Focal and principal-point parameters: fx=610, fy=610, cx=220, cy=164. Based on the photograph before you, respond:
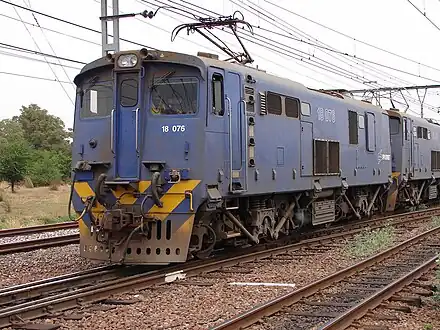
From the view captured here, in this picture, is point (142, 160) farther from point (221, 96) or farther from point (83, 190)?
point (221, 96)

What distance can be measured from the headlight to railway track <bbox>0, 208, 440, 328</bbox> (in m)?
3.37

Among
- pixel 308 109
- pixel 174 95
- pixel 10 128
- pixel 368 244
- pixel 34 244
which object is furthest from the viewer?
pixel 10 128

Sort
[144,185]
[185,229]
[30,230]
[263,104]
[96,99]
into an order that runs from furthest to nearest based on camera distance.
Answer: [30,230]
[263,104]
[96,99]
[144,185]
[185,229]

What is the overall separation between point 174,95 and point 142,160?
3.92 feet

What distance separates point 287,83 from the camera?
12.9 metres

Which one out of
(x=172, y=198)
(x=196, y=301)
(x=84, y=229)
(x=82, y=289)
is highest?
(x=172, y=198)

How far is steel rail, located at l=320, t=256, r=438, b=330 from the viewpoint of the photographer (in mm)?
6656

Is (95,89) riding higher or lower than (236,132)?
higher

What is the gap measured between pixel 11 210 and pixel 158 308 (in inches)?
862

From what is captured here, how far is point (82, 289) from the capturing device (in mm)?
8445

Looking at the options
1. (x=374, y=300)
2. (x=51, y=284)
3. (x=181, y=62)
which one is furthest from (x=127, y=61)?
(x=374, y=300)

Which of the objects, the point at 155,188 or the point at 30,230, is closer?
the point at 155,188

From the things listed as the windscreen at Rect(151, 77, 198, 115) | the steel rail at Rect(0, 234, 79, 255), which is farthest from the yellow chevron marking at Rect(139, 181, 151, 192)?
the steel rail at Rect(0, 234, 79, 255)

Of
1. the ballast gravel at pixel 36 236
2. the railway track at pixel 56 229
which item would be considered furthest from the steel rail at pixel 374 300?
the ballast gravel at pixel 36 236
